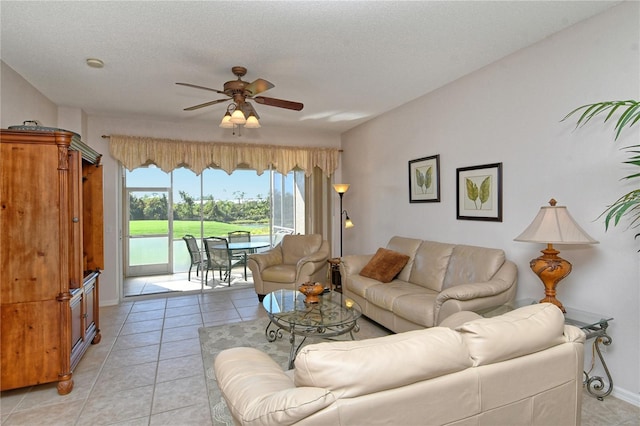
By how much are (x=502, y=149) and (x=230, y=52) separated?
9.00ft

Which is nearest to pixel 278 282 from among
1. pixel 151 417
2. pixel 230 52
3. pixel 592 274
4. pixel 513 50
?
pixel 151 417

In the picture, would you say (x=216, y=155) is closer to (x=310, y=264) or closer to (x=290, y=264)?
(x=290, y=264)

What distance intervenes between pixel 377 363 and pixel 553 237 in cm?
191

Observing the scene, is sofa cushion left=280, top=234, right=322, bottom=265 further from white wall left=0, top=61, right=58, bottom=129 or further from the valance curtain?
white wall left=0, top=61, right=58, bottom=129

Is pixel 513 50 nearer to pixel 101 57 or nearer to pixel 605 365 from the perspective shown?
pixel 605 365

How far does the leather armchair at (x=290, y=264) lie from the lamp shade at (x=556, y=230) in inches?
112

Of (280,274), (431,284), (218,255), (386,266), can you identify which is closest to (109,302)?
(218,255)

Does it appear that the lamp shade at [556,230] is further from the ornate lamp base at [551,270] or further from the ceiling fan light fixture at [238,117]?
the ceiling fan light fixture at [238,117]

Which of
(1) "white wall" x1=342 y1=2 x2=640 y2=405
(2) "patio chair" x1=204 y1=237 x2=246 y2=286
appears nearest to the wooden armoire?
(2) "patio chair" x1=204 y1=237 x2=246 y2=286

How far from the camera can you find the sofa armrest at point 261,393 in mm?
1018

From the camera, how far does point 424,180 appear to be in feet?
14.0

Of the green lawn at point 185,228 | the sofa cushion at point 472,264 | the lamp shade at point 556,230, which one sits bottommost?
the sofa cushion at point 472,264

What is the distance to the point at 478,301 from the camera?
273 centimetres

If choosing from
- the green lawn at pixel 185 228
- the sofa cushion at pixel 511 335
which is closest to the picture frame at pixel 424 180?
the sofa cushion at pixel 511 335
